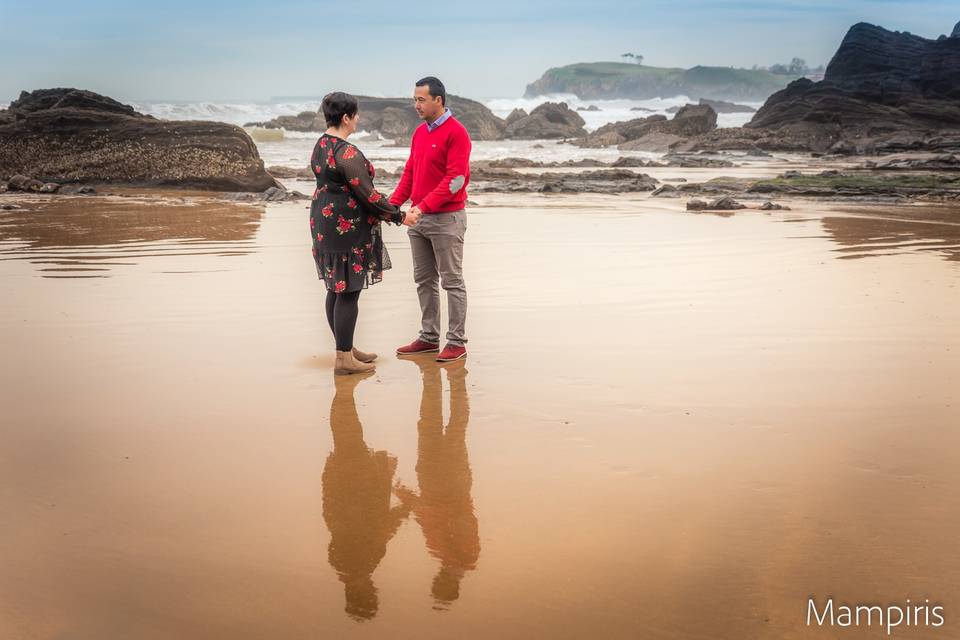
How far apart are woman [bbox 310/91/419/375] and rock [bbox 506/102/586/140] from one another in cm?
5338

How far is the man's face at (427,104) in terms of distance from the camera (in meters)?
5.21

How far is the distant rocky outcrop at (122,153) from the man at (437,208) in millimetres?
11816

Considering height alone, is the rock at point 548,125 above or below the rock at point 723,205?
above

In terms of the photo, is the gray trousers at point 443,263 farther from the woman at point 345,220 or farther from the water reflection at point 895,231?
the water reflection at point 895,231

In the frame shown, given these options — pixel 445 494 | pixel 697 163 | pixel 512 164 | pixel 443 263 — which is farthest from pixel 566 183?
pixel 445 494

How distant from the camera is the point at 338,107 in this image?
187 inches

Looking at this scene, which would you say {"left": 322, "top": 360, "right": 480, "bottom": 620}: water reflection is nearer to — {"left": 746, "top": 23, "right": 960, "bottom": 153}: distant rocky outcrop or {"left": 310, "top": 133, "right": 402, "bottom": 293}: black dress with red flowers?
{"left": 310, "top": 133, "right": 402, "bottom": 293}: black dress with red flowers

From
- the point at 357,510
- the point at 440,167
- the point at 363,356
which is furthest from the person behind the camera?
the point at 440,167

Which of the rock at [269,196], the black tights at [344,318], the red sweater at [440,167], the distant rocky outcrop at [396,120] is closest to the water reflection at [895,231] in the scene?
the red sweater at [440,167]

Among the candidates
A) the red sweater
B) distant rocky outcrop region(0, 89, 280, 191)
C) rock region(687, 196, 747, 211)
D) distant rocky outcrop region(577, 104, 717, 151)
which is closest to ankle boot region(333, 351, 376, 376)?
the red sweater

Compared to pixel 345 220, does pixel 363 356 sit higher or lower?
lower

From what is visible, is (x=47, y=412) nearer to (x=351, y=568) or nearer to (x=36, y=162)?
(x=351, y=568)

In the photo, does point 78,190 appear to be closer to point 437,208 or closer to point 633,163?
point 437,208

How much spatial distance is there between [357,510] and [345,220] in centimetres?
228
